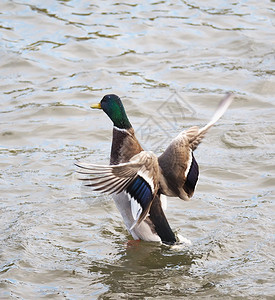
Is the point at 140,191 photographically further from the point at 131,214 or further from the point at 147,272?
the point at 147,272

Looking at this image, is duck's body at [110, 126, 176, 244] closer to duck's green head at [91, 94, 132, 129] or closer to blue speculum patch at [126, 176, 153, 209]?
duck's green head at [91, 94, 132, 129]

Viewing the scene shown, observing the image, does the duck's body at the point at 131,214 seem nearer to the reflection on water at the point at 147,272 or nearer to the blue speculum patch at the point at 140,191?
the reflection on water at the point at 147,272

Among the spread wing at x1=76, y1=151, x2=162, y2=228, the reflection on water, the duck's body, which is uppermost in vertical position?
the spread wing at x1=76, y1=151, x2=162, y2=228

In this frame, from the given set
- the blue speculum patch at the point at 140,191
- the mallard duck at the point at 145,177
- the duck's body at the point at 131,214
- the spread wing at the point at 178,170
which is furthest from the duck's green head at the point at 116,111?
the blue speculum patch at the point at 140,191

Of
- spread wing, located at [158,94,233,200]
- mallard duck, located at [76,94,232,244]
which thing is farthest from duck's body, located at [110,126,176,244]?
spread wing, located at [158,94,233,200]

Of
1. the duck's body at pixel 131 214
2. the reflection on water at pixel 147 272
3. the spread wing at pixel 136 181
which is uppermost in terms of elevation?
the spread wing at pixel 136 181

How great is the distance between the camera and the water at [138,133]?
19.0 ft

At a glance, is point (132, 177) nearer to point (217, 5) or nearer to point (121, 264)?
point (121, 264)

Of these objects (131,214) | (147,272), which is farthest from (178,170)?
(147,272)

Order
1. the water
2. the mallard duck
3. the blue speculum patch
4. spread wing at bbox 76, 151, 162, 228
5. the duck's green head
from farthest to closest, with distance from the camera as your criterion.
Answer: the duck's green head
the water
the blue speculum patch
the mallard duck
spread wing at bbox 76, 151, 162, 228

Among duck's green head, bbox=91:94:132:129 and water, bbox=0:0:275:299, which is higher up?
duck's green head, bbox=91:94:132:129

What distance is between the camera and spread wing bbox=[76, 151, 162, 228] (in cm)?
536

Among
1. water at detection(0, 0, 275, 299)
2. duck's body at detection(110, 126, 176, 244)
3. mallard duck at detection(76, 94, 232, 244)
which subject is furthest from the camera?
duck's body at detection(110, 126, 176, 244)

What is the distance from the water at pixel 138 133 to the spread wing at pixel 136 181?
619 mm
